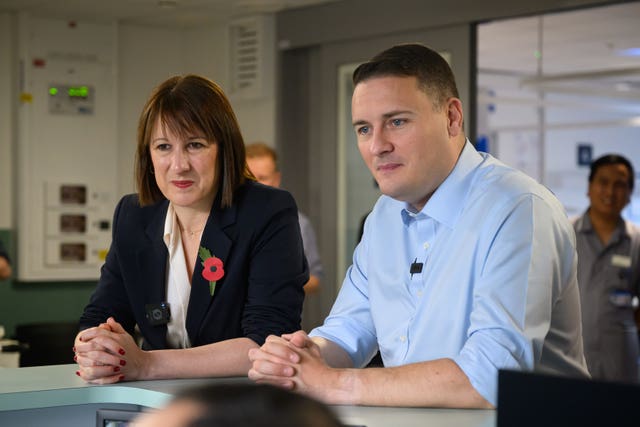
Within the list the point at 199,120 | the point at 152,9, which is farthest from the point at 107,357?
the point at 152,9

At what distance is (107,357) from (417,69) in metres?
0.94

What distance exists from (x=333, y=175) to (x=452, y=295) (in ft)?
15.1

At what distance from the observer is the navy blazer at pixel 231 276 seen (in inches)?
94.9

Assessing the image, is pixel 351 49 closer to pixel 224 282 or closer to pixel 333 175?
pixel 333 175

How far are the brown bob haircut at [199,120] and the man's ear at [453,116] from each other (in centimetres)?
59

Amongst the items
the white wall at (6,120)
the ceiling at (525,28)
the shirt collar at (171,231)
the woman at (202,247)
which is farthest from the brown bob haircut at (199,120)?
the white wall at (6,120)

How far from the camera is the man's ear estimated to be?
7.25 feet

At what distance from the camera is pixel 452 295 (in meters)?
2.01

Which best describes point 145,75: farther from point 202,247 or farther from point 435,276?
point 435,276

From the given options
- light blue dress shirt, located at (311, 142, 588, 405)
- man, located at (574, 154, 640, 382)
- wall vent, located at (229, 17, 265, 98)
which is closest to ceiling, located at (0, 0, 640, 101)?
wall vent, located at (229, 17, 265, 98)

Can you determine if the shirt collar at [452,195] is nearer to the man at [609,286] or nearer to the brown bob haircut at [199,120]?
the brown bob haircut at [199,120]

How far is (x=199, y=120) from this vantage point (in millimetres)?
2418

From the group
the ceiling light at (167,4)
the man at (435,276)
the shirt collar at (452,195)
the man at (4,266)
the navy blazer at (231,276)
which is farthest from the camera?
the ceiling light at (167,4)

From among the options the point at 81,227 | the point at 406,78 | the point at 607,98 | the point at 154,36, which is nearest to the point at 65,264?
the point at 81,227
